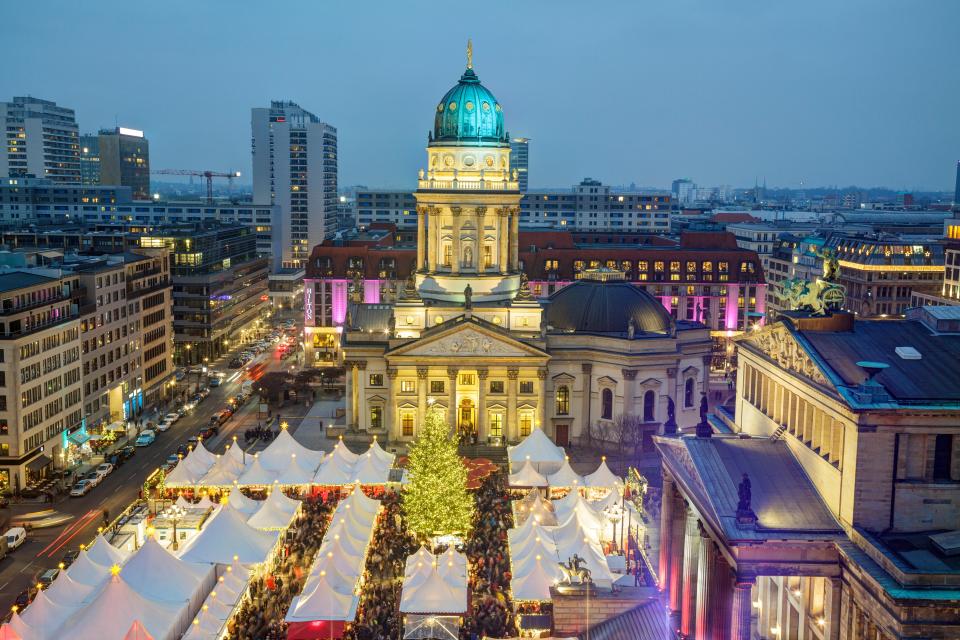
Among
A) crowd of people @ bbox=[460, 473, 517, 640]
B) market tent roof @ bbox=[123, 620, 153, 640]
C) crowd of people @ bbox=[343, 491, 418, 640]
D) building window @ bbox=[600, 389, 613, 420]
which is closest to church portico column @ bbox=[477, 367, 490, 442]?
building window @ bbox=[600, 389, 613, 420]

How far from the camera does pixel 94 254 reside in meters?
109

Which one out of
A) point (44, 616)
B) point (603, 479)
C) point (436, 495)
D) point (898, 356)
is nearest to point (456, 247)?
point (603, 479)

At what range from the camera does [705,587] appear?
41781 millimetres

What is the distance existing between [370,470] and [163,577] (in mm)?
25629

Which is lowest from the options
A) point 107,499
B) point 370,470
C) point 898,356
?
point 107,499

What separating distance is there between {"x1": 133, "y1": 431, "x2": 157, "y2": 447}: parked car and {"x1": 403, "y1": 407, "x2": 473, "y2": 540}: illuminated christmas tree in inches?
1575

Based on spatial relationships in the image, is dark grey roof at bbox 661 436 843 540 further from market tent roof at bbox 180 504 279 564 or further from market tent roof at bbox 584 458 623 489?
market tent roof at bbox 180 504 279 564

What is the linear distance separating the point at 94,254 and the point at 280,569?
6343cm

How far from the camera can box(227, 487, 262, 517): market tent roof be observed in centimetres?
6388

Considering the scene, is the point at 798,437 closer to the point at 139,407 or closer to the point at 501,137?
the point at 501,137

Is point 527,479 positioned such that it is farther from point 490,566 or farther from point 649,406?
point 649,406

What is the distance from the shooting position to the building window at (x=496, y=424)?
9481 cm

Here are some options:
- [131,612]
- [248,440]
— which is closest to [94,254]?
[248,440]

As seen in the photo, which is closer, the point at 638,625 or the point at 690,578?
the point at 638,625
